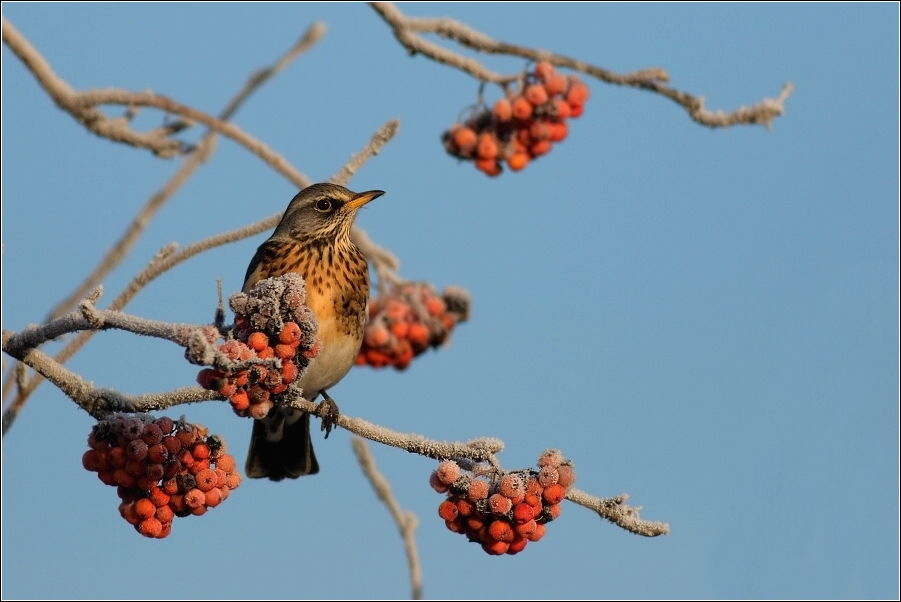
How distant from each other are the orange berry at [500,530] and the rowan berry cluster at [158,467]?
0.84m

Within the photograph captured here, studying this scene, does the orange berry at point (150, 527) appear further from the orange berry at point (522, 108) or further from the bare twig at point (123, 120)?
the orange berry at point (522, 108)

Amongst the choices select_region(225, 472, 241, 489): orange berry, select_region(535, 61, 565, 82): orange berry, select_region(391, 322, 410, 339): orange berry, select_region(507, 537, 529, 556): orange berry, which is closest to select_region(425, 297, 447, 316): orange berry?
select_region(391, 322, 410, 339): orange berry

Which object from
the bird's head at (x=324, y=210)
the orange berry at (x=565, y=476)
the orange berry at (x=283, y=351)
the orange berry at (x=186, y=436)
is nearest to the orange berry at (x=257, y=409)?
the orange berry at (x=283, y=351)

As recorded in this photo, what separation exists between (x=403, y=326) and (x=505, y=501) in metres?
2.97

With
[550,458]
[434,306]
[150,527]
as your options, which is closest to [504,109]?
[434,306]

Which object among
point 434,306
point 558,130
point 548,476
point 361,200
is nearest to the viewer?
point 548,476

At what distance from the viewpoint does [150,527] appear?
12.0 ft

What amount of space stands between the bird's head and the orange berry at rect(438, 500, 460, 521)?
2.34 m

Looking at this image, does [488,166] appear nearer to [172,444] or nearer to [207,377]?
[172,444]

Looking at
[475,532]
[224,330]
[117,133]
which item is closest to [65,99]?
[117,133]

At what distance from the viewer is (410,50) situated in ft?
17.4

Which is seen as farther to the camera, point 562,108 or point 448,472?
point 562,108

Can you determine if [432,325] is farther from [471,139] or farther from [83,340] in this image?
[83,340]

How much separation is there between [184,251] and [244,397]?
3.99ft
